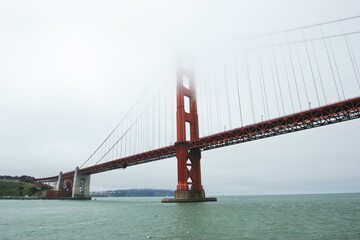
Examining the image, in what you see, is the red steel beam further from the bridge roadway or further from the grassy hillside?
the grassy hillside

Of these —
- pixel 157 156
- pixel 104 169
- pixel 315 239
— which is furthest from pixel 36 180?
pixel 315 239

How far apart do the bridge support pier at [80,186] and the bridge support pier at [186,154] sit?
48453mm

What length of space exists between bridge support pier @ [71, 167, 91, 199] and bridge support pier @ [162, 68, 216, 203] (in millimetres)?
48453

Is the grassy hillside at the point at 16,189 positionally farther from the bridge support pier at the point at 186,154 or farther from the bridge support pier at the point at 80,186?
the bridge support pier at the point at 186,154

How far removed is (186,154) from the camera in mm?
46438

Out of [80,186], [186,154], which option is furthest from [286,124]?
[80,186]

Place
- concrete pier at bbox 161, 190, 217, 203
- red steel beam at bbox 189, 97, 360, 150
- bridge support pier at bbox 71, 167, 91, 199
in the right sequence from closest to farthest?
red steel beam at bbox 189, 97, 360, 150
concrete pier at bbox 161, 190, 217, 203
bridge support pier at bbox 71, 167, 91, 199

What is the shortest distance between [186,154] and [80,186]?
58110mm

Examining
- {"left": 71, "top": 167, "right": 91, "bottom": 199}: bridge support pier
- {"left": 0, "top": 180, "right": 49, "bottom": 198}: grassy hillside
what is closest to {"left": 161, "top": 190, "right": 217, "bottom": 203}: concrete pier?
{"left": 71, "top": 167, "right": 91, "bottom": 199}: bridge support pier

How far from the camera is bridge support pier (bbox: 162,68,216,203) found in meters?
44.5

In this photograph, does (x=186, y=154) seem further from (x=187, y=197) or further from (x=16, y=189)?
(x=16, y=189)

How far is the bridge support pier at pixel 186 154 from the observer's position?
4450 cm

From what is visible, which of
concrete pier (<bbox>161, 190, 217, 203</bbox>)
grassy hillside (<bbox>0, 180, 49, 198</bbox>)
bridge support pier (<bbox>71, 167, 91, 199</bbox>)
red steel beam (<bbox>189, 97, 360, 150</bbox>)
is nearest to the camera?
red steel beam (<bbox>189, 97, 360, 150</bbox>)

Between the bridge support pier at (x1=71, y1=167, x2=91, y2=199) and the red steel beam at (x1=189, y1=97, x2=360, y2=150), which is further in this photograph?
the bridge support pier at (x1=71, y1=167, x2=91, y2=199)
